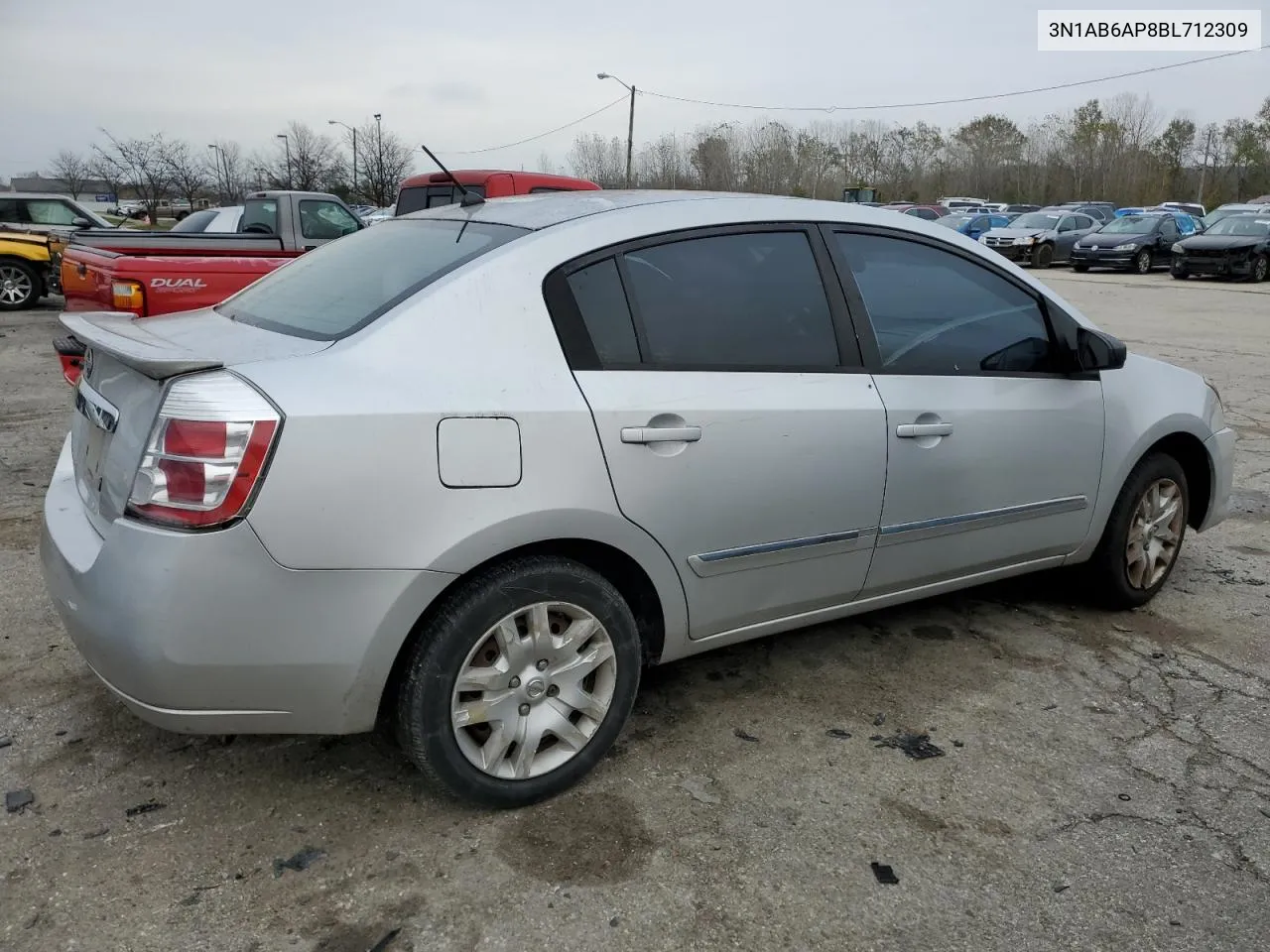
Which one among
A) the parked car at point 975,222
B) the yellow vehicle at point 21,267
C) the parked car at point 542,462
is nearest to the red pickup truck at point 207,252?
the parked car at point 542,462

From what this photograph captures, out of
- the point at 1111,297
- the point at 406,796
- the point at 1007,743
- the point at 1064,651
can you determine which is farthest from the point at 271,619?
the point at 1111,297

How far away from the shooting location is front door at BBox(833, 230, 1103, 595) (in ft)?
10.8

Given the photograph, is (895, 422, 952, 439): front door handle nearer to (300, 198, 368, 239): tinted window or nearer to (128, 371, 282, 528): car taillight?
(128, 371, 282, 528): car taillight

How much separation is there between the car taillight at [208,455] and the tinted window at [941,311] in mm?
1938

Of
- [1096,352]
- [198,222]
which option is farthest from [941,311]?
[198,222]

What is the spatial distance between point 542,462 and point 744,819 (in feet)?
3.64

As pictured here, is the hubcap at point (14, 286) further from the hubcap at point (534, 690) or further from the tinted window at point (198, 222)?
the hubcap at point (534, 690)

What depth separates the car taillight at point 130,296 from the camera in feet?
21.0

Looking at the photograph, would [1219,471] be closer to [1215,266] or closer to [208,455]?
[208,455]

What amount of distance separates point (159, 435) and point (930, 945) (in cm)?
210

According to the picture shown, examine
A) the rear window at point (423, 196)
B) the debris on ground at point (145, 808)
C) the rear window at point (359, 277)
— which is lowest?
Result: the debris on ground at point (145, 808)

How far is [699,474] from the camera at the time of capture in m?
2.82

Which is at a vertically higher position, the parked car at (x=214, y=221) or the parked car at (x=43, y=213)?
the parked car at (x=43, y=213)

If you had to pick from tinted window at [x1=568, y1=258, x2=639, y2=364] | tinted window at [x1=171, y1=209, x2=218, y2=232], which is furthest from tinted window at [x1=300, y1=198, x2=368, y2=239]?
tinted window at [x1=568, y1=258, x2=639, y2=364]
